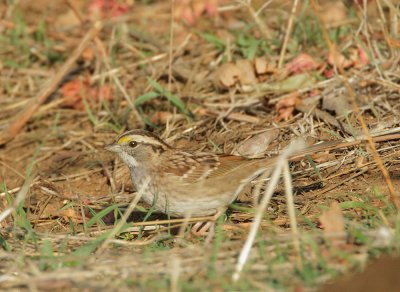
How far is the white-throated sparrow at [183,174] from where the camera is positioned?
518cm

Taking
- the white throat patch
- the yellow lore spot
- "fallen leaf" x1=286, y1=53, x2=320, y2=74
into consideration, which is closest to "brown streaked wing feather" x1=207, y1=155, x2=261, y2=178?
the white throat patch

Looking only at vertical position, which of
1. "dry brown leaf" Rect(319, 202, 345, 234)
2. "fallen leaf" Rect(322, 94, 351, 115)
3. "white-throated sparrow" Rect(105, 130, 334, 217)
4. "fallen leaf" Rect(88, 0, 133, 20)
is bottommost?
"dry brown leaf" Rect(319, 202, 345, 234)

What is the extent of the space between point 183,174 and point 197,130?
51.5 inches

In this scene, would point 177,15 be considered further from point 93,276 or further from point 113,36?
point 93,276

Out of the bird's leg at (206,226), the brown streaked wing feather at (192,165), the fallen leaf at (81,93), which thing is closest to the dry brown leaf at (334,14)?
the fallen leaf at (81,93)

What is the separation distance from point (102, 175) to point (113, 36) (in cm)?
A: 170

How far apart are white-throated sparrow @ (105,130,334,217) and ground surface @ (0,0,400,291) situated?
0.16 meters

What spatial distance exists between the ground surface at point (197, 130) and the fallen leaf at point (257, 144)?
1 centimetres

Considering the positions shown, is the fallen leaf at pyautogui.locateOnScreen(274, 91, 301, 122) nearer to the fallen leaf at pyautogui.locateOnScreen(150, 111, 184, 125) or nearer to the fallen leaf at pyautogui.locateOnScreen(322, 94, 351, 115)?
the fallen leaf at pyautogui.locateOnScreen(322, 94, 351, 115)

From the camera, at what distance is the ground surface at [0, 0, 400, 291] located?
4.00 m

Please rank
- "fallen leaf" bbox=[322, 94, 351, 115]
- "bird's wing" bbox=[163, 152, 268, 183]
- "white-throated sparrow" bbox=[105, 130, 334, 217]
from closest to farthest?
1. "white-throated sparrow" bbox=[105, 130, 334, 217]
2. "bird's wing" bbox=[163, 152, 268, 183]
3. "fallen leaf" bbox=[322, 94, 351, 115]

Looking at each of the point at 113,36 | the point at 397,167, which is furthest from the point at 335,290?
the point at 113,36

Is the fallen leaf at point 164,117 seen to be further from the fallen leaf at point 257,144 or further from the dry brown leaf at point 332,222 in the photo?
the dry brown leaf at point 332,222

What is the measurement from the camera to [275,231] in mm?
4625
